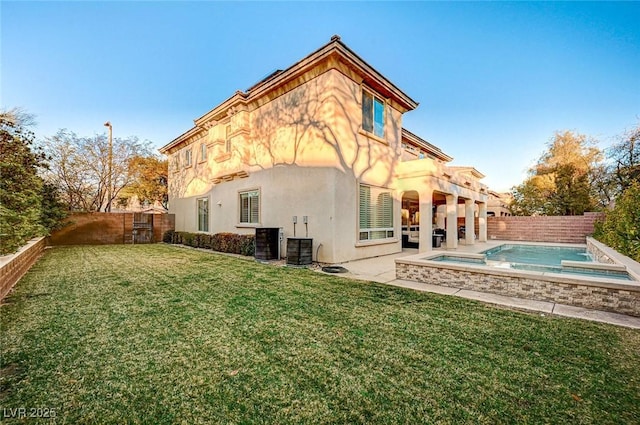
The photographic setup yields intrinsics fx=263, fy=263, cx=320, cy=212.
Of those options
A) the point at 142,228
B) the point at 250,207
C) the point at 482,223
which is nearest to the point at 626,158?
the point at 482,223

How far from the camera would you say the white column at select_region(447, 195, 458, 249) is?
42.0 ft

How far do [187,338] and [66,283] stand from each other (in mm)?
5260

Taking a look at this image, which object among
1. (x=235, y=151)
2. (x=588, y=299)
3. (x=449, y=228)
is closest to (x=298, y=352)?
(x=588, y=299)

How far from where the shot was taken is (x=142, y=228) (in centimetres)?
1727

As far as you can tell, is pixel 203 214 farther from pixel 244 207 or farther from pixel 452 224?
pixel 452 224

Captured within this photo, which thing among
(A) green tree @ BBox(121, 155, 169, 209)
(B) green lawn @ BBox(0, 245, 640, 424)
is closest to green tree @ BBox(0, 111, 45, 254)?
(B) green lawn @ BBox(0, 245, 640, 424)

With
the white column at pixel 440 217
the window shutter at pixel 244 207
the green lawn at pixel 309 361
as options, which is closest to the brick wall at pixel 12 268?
the green lawn at pixel 309 361

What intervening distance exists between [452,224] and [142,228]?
18740 millimetres

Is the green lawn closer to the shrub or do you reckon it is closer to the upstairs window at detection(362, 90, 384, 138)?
the upstairs window at detection(362, 90, 384, 138)

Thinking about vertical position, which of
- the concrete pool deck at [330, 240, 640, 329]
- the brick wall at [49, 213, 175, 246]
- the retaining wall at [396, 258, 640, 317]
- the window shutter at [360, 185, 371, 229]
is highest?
the window shutter at [360, 185, 371, 229]

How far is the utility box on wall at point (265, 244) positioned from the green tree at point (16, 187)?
19.9 feet

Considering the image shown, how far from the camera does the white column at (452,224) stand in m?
12.8

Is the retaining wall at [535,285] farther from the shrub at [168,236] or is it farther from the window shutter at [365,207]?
the shrub at [168,236]

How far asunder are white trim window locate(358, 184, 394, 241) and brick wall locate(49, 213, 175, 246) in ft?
49.6
